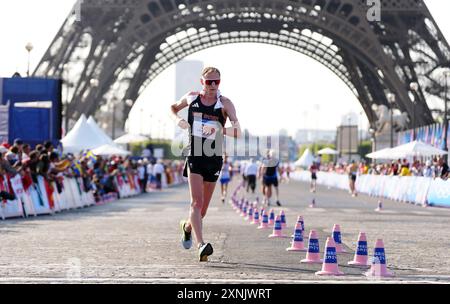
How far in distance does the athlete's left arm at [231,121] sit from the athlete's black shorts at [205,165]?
0.32 meters

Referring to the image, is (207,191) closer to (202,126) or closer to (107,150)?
(202,126)

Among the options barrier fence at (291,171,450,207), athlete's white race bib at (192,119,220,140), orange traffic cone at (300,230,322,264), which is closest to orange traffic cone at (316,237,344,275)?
orange traffic cone at (300,230,322,264)

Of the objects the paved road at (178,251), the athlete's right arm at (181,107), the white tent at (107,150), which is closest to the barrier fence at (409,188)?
the paved road at (178,251)

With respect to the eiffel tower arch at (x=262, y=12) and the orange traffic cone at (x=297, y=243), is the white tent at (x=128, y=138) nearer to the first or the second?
the eiffel tower arch at (x=262, y=12)

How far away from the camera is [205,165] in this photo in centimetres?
1143

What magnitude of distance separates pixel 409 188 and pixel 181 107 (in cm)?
2645

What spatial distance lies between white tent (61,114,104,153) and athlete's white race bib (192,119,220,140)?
94.1 ft

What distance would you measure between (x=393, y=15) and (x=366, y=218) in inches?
1447

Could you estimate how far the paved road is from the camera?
32.5ft

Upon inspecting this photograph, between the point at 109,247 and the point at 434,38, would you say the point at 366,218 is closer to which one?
the point at 109,247

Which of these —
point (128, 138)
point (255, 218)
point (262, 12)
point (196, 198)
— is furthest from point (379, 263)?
point (262, 12)

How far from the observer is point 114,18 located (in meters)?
61.2

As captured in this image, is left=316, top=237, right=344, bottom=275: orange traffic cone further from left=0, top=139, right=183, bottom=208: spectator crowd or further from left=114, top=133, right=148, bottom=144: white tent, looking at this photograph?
left=114, top=133, right=148, bottom=144: white tent
